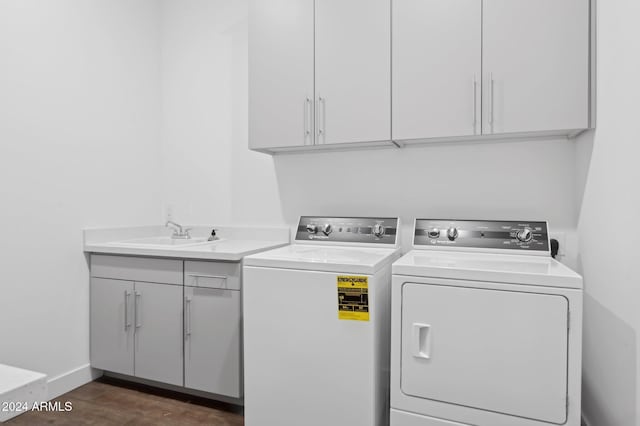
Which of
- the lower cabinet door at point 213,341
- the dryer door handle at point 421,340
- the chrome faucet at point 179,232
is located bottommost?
the lower cabinet door at point 213,341

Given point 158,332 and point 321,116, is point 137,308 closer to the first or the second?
point 158,332

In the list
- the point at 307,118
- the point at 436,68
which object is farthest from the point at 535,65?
the point at 307,118

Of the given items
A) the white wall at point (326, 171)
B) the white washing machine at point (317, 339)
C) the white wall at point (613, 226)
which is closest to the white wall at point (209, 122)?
the white wall at point (326, 171)

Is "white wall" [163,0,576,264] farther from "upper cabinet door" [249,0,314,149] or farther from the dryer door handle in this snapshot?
the dryer door handle

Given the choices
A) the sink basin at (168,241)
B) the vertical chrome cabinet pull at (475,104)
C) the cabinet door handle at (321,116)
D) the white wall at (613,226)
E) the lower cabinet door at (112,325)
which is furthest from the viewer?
the sink basin at (168,241)

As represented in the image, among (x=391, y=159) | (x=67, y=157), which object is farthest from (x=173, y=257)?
(x=391, y=159)

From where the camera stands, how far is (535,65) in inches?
67.4

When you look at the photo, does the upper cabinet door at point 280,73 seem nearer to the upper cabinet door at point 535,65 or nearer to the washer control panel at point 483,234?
the washer control panel at point 483,234

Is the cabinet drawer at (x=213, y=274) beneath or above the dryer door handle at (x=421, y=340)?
above

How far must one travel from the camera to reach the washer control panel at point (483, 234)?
187 centimetres

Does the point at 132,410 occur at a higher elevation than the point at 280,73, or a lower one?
lower

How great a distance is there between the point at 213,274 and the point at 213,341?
1.19 ft

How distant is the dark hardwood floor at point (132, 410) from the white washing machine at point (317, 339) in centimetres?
41

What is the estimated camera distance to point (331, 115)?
81.8 inches
